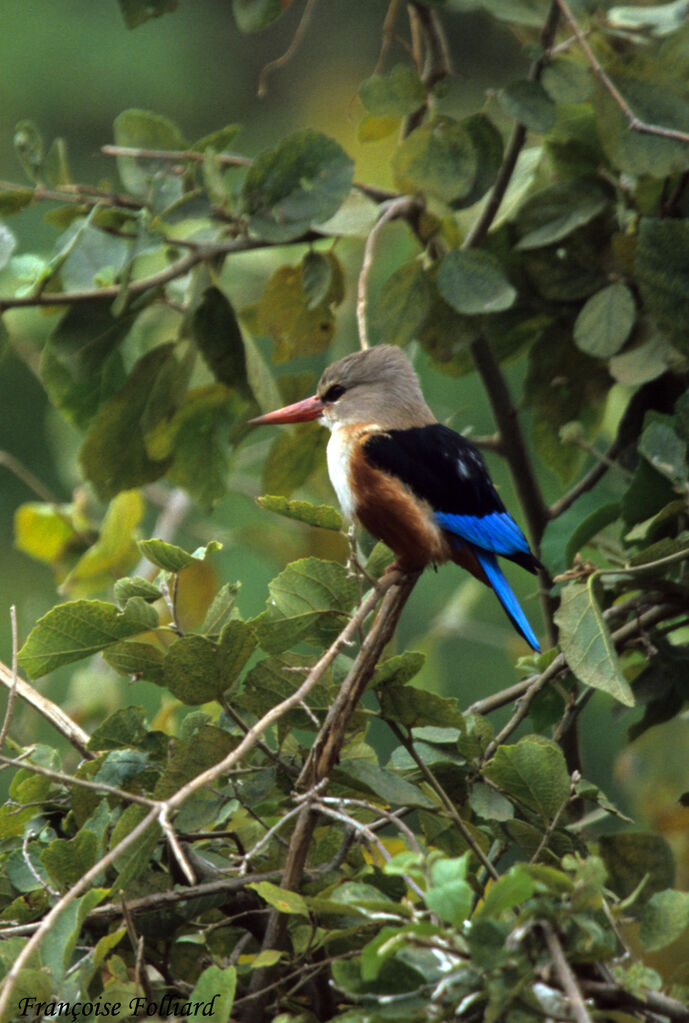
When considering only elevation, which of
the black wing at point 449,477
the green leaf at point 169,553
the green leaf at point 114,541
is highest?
the green leaf at point 169,553

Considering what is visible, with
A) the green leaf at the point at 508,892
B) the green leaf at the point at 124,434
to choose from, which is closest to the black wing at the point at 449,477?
the green leaf at the point at 124,434

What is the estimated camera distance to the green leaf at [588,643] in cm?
121

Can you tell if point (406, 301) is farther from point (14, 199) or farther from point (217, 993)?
point (217, 993)

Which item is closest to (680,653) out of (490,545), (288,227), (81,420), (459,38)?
(490,545)

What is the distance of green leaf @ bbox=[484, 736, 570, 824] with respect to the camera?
1062 millimetres

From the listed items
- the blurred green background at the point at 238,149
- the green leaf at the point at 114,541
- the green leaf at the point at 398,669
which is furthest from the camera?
the blurred green background at the point at 238,149

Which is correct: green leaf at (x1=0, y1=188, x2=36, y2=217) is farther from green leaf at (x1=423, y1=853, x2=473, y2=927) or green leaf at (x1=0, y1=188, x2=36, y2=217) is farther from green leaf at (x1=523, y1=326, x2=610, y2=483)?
green leaf at (x1=423, y1=853, x2=473, y2=927)

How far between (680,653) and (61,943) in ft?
2.67

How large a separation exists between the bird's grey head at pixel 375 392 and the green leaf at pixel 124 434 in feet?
0.89

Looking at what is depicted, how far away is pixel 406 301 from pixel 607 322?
0.89 feet

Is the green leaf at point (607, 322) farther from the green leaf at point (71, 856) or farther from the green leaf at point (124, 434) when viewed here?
the green leaf at point (71, 856)

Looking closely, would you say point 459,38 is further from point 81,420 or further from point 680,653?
point 680,653

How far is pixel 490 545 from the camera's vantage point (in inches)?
63.0

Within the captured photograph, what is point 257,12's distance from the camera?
1.56 metres
